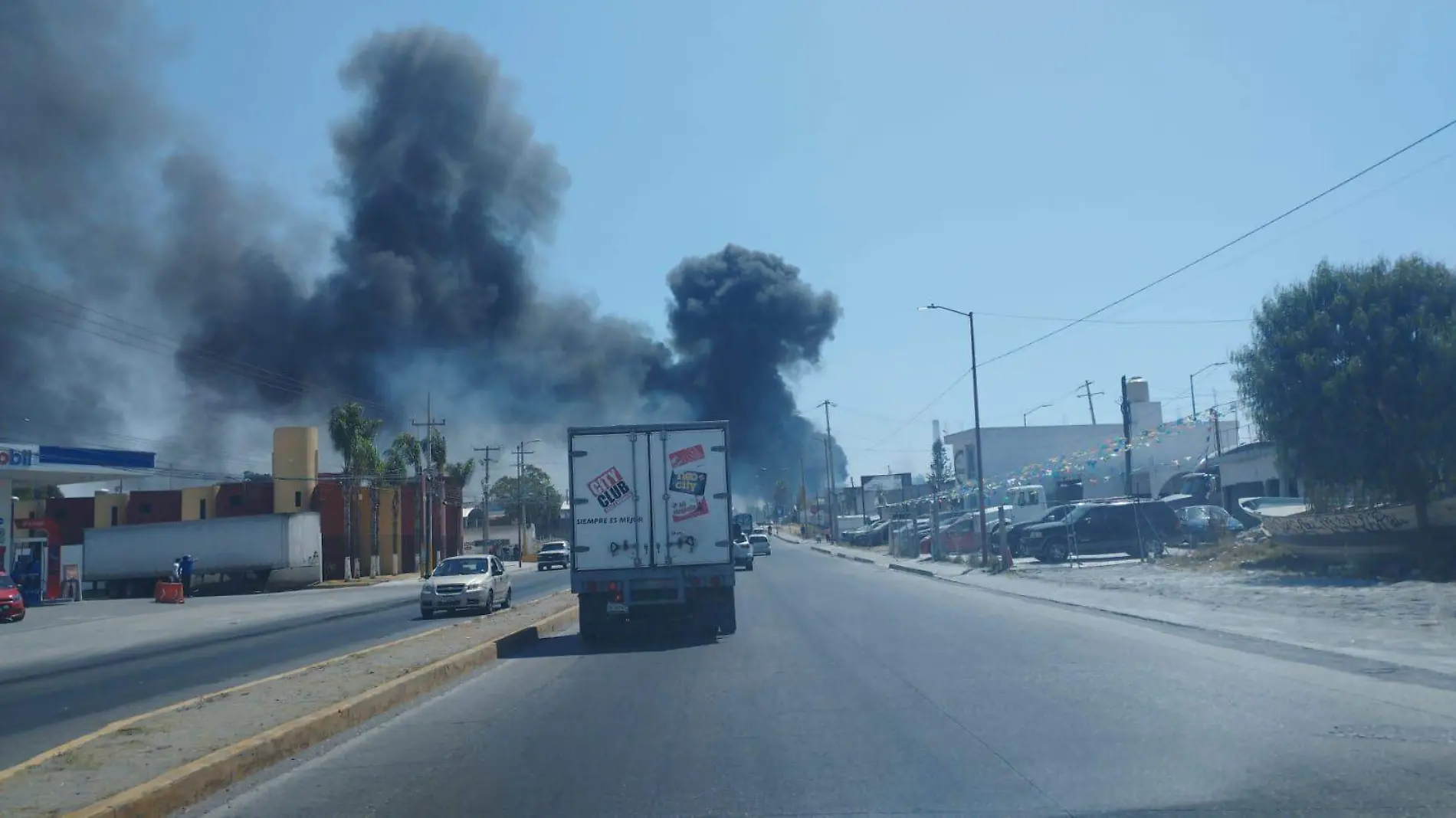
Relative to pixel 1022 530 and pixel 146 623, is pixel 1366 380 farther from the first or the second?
pixel 146 623

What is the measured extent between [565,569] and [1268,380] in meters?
39.5

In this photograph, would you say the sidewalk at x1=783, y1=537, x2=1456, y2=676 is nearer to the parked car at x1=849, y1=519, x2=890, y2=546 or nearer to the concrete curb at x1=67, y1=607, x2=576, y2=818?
the concrete curb at x1=67, y1=607, x2=576, y2=818

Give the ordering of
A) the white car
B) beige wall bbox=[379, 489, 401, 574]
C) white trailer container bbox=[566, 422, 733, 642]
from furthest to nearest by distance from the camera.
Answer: beige wall bbox=[379, 489, 401, 574]
the white car
white trailer container bbox=[566, 422, 733, 642]

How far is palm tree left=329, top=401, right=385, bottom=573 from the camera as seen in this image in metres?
53.0

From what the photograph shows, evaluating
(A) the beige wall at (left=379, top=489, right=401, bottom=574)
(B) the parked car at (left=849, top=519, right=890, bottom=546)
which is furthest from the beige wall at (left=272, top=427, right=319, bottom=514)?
(B) the parked car at (left=849, top=519, right=890, bottom=546)

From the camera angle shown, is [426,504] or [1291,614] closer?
[1291,614]

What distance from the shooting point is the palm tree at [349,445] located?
5297 cm

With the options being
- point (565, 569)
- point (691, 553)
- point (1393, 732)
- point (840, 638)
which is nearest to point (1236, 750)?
point (1393, 732)

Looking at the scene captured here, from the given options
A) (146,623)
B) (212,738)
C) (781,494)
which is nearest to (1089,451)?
(146,623)

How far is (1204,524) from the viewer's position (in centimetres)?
3553

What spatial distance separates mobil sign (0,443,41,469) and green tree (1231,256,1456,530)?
3406cm

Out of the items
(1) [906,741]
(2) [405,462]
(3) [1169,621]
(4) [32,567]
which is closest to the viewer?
(1) [906,741]

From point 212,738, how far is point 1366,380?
2199 centimetres

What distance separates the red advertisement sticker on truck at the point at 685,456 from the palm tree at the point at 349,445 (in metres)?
39.0
